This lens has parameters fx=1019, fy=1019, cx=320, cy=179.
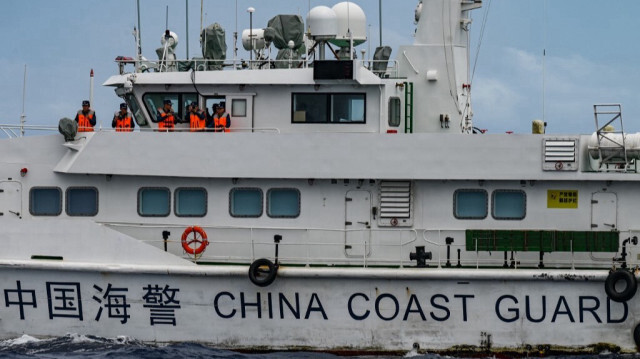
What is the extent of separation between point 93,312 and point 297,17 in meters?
6.74

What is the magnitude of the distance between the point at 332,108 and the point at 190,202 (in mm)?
2956

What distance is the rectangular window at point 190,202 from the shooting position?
56.3ft

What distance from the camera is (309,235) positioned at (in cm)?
1691

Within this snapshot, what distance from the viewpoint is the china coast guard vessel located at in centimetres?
1602

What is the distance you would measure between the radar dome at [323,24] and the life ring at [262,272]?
14.5 feet

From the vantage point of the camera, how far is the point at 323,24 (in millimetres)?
18000

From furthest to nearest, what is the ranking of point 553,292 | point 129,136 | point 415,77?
point 415,77, point 129,136, point 553,292

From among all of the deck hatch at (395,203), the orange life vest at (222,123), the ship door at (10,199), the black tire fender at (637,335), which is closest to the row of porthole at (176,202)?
the ship door at (10,199)

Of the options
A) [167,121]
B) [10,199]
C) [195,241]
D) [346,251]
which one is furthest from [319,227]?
[10,199]

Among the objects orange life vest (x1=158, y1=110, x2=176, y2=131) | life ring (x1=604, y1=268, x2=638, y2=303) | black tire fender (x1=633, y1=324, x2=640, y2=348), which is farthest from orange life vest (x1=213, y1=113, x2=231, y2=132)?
black tire fender (x1=633, y1=324, x2=640, y2=348)

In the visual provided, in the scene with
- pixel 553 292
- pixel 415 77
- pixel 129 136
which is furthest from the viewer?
pixel 415 77

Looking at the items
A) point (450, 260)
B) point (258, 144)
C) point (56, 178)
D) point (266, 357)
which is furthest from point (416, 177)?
point (56, 178)

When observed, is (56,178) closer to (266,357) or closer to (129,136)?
(129,136)

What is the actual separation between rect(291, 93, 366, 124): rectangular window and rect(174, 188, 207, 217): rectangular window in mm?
2110
